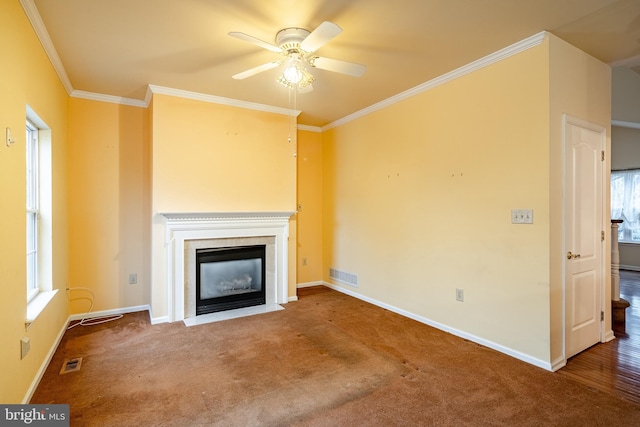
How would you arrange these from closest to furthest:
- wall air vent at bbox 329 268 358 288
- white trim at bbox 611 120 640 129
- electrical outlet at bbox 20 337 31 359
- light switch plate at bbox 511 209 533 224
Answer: electrical outlet at bbox 20 337 31 359, light switch plate at bbox 511 209 533 224, wall air vent at bbox 329 268 358 288, white trim at bbox 611 120 640 129

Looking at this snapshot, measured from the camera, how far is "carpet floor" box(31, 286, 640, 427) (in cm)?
203

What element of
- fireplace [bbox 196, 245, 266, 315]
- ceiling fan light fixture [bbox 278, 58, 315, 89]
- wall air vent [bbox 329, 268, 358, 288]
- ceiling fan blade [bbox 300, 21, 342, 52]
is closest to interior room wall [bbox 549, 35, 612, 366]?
ceiling fan blade [bbox 300, 21, 342, 52]

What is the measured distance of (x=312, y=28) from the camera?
8.16 ft

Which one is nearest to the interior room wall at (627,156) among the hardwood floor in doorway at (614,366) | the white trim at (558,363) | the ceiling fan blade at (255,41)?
the hardwood floor in doorway at (614,366)

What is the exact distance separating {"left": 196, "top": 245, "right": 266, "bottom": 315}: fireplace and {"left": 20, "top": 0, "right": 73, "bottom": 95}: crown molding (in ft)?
7.50

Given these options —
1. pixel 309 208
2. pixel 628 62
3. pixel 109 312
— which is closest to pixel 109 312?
pixel 109 312

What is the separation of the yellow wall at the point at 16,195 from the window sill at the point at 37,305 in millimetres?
70

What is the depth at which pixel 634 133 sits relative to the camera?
6617mm

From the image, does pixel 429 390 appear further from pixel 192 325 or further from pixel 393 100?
pixel 393 100

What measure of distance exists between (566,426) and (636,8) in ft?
9.22

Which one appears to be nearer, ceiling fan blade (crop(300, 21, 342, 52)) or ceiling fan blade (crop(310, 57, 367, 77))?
ceiling fan blade (crop(300, 21, 342, 52))

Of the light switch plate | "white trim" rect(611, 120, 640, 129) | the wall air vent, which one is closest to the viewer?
the light switch plate

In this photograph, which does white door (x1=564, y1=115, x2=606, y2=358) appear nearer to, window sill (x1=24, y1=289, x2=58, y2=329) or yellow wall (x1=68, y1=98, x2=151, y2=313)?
window sill (x1=24, y1=289, x2=58, y2=329)

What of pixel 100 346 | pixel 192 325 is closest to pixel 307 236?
pixel 192 325
